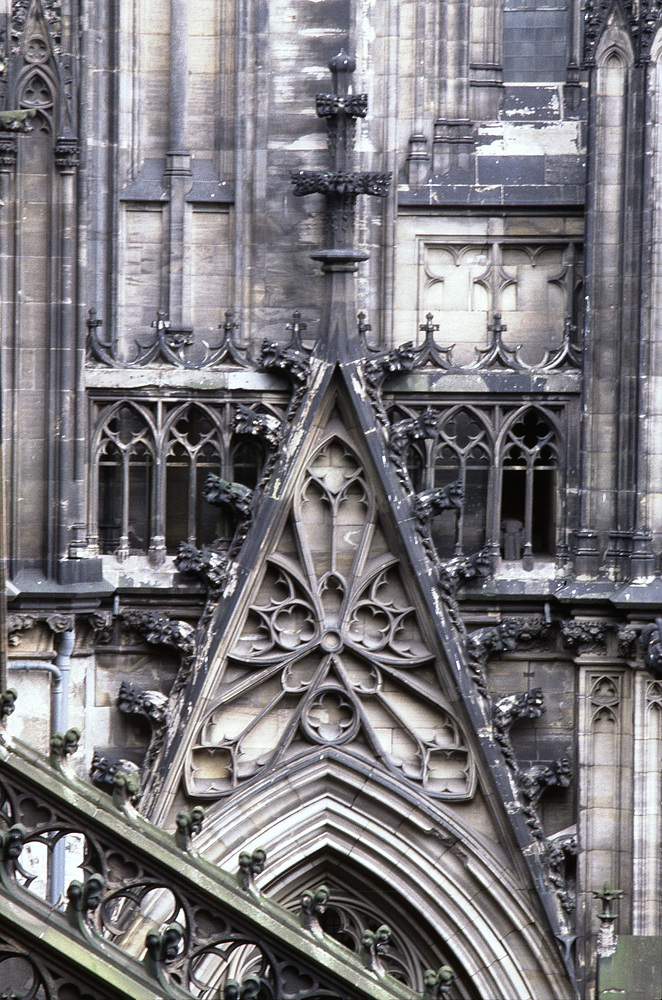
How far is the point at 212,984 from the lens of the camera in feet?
51.6

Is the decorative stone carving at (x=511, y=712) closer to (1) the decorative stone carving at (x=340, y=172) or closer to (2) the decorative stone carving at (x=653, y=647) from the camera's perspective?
(2) the decorative stone carving at (x=653, y=647)

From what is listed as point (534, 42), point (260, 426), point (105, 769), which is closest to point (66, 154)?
point (260, 426)

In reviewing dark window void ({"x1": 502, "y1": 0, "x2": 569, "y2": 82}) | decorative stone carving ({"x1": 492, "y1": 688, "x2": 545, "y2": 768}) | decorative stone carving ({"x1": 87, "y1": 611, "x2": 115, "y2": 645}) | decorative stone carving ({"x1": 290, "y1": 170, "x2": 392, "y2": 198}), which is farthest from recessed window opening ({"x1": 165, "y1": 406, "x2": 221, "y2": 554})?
dark window void ({"x1": 502, "y1": 0, "x2": 569, "y2": 82})

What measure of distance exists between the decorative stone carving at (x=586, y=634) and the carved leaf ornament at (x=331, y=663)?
106cm

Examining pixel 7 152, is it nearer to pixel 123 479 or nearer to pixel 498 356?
pixel 123 479

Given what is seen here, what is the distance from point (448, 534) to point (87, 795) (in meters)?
5.62

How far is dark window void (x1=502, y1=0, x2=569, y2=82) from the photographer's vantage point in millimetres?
16781

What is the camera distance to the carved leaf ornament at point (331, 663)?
1611cm

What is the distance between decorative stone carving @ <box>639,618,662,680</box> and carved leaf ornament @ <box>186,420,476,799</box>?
5.10ft

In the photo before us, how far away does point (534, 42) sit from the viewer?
16.8m

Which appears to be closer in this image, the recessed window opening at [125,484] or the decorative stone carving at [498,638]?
the decorative stone carving at [498,638]

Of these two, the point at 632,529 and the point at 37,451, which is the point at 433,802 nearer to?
the point at 632,529

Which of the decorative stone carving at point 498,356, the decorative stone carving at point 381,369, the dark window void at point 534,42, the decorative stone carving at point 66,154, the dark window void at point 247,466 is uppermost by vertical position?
the dark window void at point 534,42

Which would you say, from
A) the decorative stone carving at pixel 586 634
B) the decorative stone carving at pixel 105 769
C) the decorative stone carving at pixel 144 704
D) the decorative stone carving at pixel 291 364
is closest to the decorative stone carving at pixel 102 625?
the decorative stone carving at pixel 144 704
